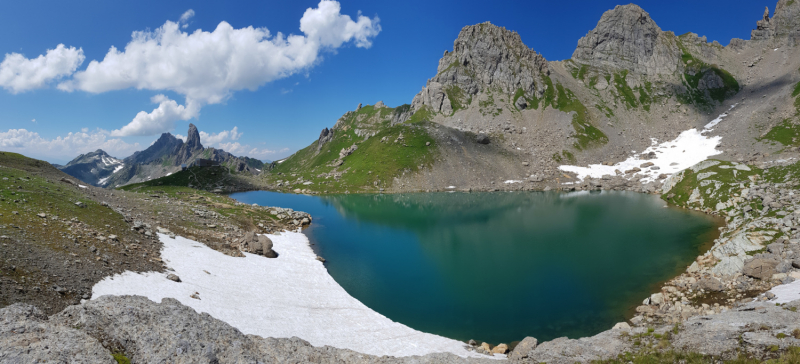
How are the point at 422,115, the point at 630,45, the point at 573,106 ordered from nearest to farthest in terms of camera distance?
the point at 573,106 → the point at 630,45 → the point at 422,115

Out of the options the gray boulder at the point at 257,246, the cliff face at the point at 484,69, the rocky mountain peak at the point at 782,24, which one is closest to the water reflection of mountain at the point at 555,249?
the gray boulder at the point at 257,246

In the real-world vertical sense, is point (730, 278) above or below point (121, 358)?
above

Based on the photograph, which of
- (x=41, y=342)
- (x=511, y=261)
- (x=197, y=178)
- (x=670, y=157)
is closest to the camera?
(x=41, y=342)

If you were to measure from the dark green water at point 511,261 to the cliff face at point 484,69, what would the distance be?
334 ft

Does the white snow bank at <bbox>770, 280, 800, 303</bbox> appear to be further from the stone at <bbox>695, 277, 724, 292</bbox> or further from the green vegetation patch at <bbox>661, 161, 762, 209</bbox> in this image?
the green vegetation patch at <bbox>661, 161, 762, 209</bbox>

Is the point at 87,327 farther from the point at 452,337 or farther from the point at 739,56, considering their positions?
the point at 739,56

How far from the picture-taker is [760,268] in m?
26.5

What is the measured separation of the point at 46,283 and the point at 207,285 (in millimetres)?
9734

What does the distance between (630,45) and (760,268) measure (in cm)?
18308

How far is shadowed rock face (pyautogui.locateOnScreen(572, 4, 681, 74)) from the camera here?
156875mm

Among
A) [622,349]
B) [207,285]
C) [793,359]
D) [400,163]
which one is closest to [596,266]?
[622,349]

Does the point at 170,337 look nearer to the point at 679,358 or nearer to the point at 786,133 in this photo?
the point at 679,358

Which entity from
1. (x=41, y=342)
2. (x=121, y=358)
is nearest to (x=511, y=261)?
(x=121, y=358)

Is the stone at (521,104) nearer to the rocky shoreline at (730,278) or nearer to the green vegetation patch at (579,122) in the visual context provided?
the green vegetation patch at (579,122)
